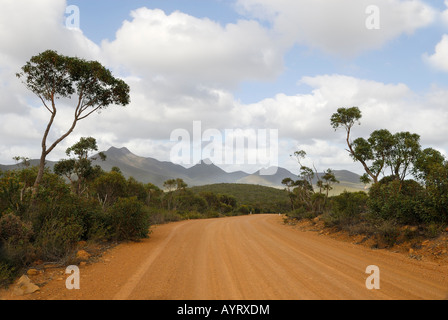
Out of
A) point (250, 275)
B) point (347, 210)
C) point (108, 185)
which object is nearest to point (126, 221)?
point (250, 275)

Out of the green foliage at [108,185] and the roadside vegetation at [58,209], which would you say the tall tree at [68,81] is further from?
the green foliage at [108,185]

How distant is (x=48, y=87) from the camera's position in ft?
49.6

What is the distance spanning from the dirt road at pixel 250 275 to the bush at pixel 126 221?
166cm

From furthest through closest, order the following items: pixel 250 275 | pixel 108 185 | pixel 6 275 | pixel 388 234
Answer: pixel 108 185 < pixel 388 234 < pixel 250 275 < pixel 6 275

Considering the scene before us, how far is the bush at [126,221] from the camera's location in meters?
11.8

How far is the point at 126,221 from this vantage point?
11.9m

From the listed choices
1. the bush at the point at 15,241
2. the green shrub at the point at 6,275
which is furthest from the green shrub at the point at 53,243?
the green shrub at the point at 6,275

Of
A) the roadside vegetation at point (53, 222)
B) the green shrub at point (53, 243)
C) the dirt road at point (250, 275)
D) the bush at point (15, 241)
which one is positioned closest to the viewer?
the dirt road at point (250, 275)

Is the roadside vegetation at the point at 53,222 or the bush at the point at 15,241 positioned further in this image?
the roadside vegetation at the point at 53,222

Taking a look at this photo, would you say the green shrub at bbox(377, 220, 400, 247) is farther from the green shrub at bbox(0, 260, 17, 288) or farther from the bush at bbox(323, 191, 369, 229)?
the green shrub at bbox(0, 260, 17, 288)

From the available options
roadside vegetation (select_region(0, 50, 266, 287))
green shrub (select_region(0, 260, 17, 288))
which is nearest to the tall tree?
roadside vegetation (select_region(0, 50, 266, 287))

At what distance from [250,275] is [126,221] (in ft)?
24.0

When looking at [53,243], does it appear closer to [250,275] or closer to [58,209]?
[58,209]

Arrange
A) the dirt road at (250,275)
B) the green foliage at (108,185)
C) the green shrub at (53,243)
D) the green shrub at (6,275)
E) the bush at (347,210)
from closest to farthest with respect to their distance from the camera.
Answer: the dirt road at (250,275) < the green shrub at (6,275) < the green shrub at (53,243) < the bush at (347,210) < the green foliage at (108,185)
